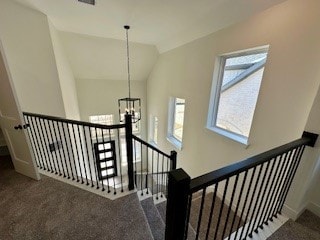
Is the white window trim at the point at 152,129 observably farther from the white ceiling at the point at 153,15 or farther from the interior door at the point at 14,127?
the interior door at the point at 14,127

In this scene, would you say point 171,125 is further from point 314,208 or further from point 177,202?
point 177,202

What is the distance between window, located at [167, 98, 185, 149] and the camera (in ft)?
14.0

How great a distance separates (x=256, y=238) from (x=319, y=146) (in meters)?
1.06

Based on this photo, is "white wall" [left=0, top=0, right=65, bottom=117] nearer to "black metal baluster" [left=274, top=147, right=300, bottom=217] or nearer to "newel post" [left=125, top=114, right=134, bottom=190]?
"newel post" [left=125, top=114, right=134, bottom=190]

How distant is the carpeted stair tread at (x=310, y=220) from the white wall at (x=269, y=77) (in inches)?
32.1

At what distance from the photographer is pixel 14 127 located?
2.10m

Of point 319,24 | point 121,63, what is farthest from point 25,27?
point 319,24

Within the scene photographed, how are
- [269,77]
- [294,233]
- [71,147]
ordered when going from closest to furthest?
[294,233], [269,77], [71,147]

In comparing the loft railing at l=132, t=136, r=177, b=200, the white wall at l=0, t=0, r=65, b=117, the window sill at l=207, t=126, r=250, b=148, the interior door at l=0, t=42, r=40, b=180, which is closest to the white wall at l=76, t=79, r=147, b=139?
the loft railing at l=132, t=136, r=177, b=200

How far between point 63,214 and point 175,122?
3.35 m

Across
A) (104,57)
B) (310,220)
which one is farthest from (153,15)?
(310,220)

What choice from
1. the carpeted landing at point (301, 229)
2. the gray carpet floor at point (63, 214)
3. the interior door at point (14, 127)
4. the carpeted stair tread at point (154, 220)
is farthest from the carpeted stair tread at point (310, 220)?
the interior door at point (14, 127)

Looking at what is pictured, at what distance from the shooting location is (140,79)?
20.3 ft

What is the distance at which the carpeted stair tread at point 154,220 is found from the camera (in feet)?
5.92
